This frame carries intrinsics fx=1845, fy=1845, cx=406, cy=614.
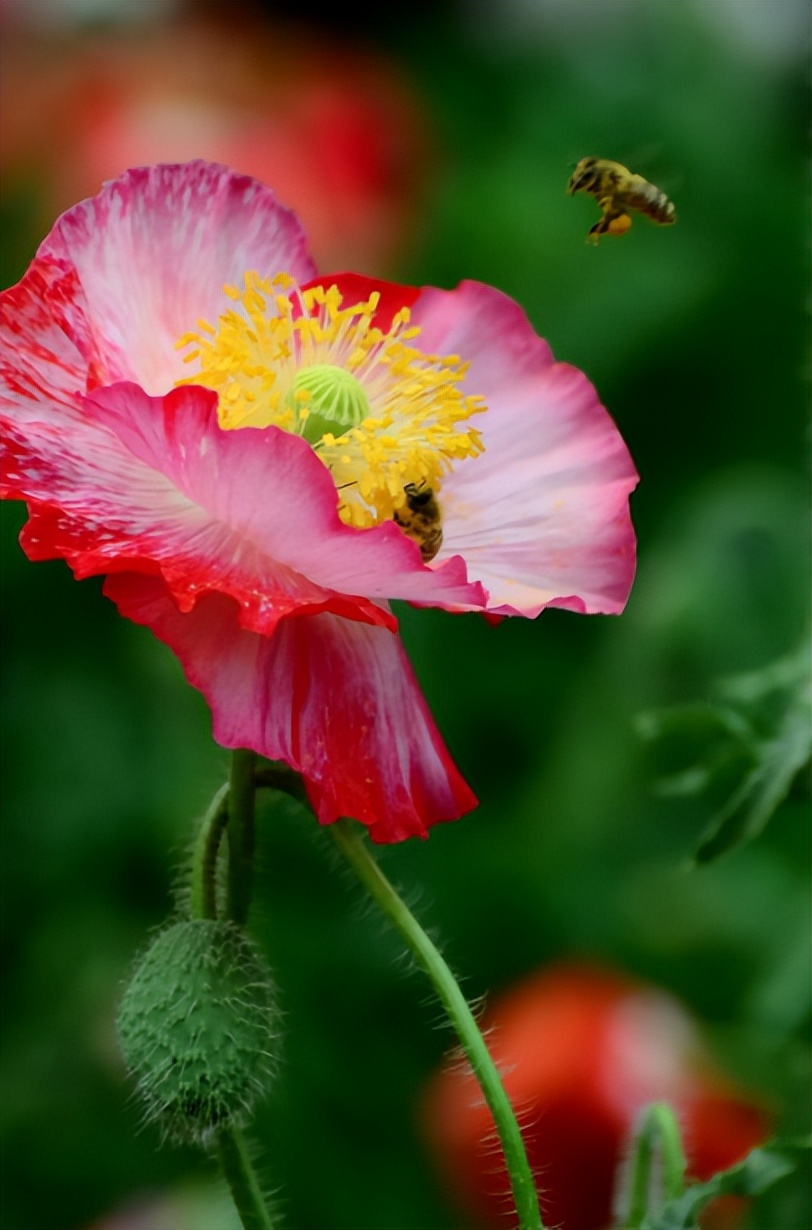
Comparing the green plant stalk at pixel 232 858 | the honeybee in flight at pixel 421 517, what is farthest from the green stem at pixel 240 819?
the honeybee in flight at pixel 421 517

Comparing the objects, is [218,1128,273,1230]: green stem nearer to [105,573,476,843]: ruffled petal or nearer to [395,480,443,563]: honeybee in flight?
[105,573,476,843]: ruffled petal

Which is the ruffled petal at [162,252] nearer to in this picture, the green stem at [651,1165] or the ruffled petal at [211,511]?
the ruffled petal at [211,511]

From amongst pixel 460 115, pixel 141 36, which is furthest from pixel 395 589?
pixel 460 115

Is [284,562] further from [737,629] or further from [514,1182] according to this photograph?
[737,629]

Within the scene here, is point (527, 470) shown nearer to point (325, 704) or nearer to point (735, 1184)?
point (325, 704)

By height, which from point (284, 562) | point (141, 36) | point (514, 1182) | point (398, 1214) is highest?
point (141, 36)

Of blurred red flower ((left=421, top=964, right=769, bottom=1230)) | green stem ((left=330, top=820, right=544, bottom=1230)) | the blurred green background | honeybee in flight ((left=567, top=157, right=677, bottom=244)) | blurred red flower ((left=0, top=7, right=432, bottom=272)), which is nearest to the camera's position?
green stem ((left=330, top=820, right=544, bottom=1230))

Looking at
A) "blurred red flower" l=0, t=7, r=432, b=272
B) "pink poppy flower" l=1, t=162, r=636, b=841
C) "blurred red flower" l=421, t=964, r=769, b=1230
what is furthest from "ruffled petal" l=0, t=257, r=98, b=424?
"blurred red flower" l=0, t=7, r=432, b=272
